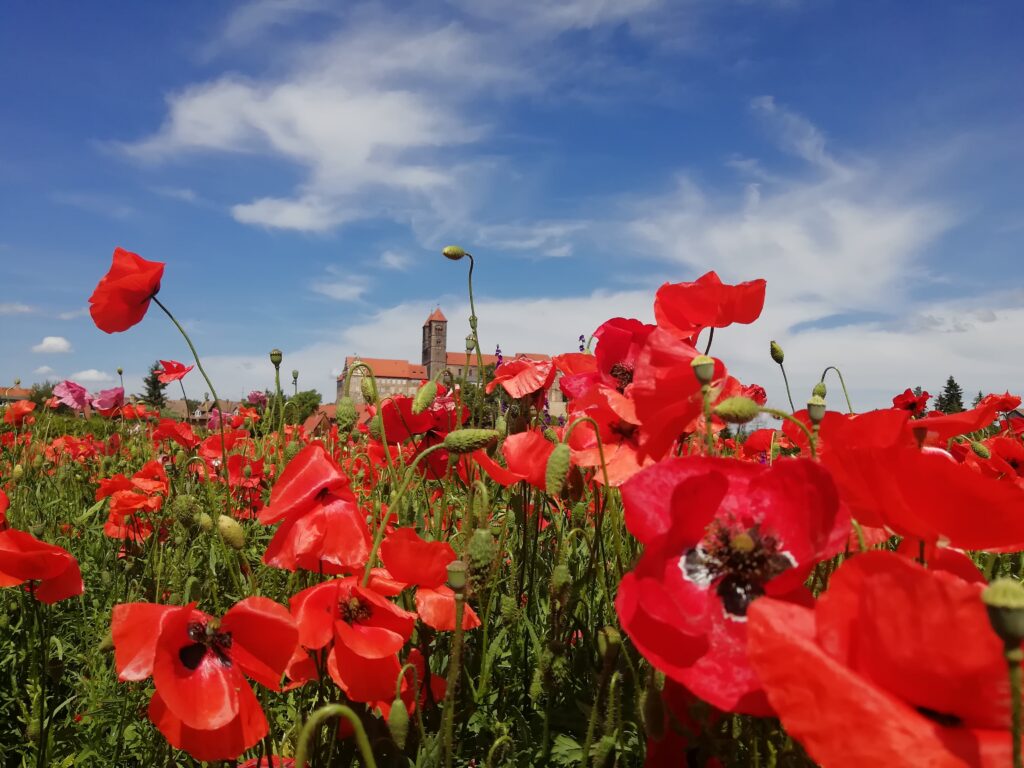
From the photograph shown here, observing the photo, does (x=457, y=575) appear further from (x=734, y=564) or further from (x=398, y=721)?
(x=734, y=564)

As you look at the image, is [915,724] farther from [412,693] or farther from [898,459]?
[412,693]

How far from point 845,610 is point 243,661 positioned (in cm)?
83

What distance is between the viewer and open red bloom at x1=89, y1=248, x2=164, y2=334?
199 centimetres

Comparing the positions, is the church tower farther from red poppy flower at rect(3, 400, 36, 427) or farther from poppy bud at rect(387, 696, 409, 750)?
poppy bud at rect(387, 696, 409, 750)

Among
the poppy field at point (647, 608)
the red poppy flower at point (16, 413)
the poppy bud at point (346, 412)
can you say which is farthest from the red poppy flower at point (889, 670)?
the red poppy flower at point (16, 413)

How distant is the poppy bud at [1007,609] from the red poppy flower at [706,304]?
31.9 inches

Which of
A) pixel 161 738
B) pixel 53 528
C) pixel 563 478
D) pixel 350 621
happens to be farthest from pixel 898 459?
pixel 53 528

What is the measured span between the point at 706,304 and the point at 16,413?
5604 millimetres

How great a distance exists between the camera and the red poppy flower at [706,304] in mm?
1249

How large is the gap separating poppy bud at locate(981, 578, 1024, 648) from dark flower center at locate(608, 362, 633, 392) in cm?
100

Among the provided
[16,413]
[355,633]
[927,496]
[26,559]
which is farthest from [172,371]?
[927,496]

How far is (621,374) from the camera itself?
4.88 feet

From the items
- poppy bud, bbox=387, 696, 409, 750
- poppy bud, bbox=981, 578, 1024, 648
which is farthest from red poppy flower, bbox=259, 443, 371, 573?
poppy bud, bbox=981, 578, 1024, 648

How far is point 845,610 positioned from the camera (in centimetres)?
59
